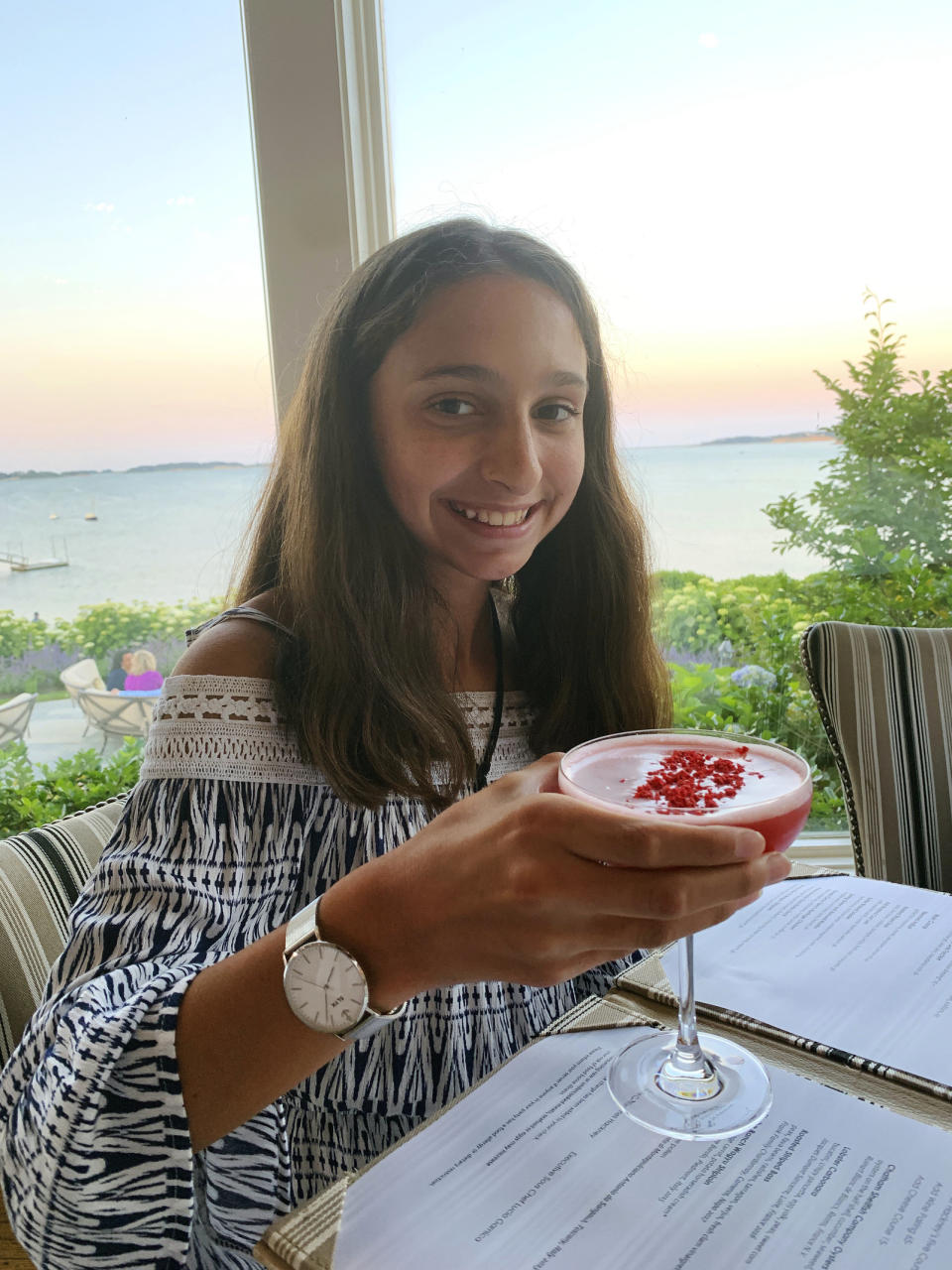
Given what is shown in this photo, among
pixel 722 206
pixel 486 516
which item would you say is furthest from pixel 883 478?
pixel 486 516

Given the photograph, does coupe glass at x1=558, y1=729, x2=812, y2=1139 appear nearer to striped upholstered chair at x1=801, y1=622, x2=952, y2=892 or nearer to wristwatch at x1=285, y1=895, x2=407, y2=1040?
wristwatch at x1=285, y1=895, x2=407, y2=1040

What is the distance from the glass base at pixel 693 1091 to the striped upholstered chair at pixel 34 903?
896 millimetres

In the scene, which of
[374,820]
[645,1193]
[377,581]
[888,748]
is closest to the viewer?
[645,1193]

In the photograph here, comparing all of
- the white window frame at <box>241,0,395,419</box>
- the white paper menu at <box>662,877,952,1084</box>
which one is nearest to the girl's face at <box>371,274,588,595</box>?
the white paper menu at <box>662,877,952,1084</box>

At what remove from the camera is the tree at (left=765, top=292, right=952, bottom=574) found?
2920 millimetres

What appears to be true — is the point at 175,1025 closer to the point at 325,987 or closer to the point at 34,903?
the point at 325,987

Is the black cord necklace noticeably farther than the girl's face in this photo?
Yes

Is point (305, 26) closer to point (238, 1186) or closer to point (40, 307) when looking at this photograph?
point (40, 307)

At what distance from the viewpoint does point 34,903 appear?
1.43 metres

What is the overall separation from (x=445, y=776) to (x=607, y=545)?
562 millimetres

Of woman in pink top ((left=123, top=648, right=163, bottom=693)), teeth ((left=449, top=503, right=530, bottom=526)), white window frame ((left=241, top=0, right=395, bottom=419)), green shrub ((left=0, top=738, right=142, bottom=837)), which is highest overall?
white window frame ((left=241, top=0, right=395, bottom=419))

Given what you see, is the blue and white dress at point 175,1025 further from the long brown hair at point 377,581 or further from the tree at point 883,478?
the tree at point 883,478

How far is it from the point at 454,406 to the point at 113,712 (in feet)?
6.33

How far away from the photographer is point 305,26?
2148 mm
